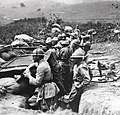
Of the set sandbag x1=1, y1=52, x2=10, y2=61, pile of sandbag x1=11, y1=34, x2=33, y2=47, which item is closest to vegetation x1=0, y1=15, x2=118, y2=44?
pile of sandbag x1=11, y1=34, x2=33, y2=47

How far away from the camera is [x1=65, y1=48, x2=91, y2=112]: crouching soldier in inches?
225

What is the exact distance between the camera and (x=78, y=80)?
19.1 feet

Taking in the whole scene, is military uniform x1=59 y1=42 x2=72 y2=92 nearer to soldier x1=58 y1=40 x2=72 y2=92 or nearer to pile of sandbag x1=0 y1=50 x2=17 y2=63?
soldier x1=58 y1=40 x2=72 y2=92

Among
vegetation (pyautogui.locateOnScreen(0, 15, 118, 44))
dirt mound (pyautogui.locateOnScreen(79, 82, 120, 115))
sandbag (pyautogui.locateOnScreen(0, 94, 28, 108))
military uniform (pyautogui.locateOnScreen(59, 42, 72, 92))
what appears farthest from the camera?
vegetation (pyautogui.locateOnScreen(0, 15, 118, 44))

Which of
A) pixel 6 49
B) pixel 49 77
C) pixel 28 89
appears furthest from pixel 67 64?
pixel 6 49

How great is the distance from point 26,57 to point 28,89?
207 centimetres

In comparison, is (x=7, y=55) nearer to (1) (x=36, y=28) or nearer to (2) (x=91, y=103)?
(2) (x=91, y=103)

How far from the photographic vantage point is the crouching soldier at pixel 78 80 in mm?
5723

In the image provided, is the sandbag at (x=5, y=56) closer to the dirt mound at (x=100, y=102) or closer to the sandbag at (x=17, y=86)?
the sandbag at (x=17, y=86)

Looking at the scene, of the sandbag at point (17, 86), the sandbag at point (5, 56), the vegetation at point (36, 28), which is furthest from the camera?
the vegetation at point (36, 28)

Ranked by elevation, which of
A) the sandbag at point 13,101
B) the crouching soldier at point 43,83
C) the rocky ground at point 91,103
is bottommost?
the sandbag at point 13,101

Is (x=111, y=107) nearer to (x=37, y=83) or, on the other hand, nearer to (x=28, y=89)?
(x=37, y=83)

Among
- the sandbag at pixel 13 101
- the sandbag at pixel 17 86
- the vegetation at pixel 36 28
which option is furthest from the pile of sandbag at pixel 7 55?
the vegetation at pixel 36 28

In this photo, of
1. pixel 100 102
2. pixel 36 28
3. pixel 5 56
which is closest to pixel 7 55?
pixel 5 56
